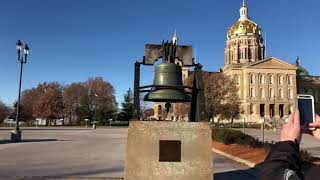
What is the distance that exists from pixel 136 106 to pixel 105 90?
293 ft

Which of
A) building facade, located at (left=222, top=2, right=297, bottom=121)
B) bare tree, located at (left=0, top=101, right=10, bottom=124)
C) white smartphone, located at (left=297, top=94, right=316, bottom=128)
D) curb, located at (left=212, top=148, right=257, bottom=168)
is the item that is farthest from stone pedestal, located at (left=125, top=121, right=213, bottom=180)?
building facade, located at (left=222, top=2, right=297, bottom=121)

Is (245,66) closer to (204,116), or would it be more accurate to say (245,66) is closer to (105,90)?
(105,90)

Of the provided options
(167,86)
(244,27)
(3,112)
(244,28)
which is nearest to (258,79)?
(244,28)

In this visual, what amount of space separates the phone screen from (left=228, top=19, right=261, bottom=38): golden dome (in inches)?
5460

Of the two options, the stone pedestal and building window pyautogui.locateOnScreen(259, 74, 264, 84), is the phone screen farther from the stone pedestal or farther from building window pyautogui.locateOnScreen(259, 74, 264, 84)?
building window pyautogui.locateOnScreen(259, 74, 264, 84)

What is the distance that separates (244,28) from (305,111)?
141 meters

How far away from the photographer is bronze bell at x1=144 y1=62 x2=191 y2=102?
840 centimetres

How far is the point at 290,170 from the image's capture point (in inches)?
71.6

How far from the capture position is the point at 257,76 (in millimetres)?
128250

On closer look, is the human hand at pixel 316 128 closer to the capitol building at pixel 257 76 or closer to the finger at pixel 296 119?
the finger at pixel 296 119

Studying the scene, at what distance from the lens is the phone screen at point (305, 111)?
6.63ft

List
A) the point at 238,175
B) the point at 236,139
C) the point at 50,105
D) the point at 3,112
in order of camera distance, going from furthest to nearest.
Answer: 1. the point at 3,112
2. the point at 50,105
3. the point at 236,139
4. the point at 238,175

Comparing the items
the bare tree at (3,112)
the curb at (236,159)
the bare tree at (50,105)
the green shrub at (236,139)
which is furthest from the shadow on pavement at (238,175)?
the bare tree at (3,112)

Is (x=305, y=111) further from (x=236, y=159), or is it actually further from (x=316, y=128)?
(x=236, y=159)
